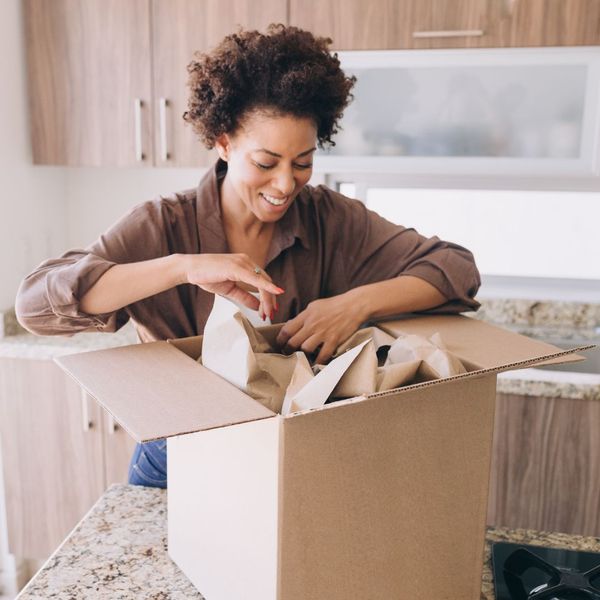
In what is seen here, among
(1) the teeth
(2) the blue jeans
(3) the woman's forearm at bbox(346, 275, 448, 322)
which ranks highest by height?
(1) the teeth

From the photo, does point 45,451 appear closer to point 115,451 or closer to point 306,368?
point 115,451

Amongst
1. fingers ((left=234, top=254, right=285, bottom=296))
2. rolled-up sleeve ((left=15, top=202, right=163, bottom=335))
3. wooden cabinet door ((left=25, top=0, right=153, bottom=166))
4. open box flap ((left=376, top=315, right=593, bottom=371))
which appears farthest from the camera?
wooden cabinet door ((left=25, top=0, right=153, bottom=166))

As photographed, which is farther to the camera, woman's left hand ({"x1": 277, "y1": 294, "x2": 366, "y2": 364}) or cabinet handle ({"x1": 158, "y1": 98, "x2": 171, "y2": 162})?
cabinet handle ({"x1": 158, "y1": 98, "x2": 171, "y2": 162})

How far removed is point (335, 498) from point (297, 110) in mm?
709

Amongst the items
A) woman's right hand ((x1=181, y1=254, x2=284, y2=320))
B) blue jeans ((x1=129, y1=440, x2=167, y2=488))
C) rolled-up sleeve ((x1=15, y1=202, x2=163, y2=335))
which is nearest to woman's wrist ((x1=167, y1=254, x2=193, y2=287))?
woman's right hand ((x1=181, y1=254, x2=284, y2=320))

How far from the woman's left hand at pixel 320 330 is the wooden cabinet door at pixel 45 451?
4.69 feet

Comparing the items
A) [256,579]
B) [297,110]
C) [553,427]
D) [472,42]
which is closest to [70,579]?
[256,579]

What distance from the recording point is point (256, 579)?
0.65 metres

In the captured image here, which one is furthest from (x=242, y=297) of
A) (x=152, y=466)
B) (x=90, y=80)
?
(x=90, y=80)

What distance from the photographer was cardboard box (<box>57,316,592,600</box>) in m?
0.60

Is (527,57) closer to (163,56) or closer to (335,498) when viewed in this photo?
(163,56)

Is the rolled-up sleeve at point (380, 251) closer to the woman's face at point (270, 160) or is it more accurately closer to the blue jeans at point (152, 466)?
the woman's face at point (270, 160)

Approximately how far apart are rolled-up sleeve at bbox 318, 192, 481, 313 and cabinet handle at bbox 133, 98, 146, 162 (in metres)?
1.18

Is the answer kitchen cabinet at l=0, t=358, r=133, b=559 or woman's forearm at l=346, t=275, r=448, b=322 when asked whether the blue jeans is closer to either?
woman's forearm at l=346, t=275, r=448, b=322
